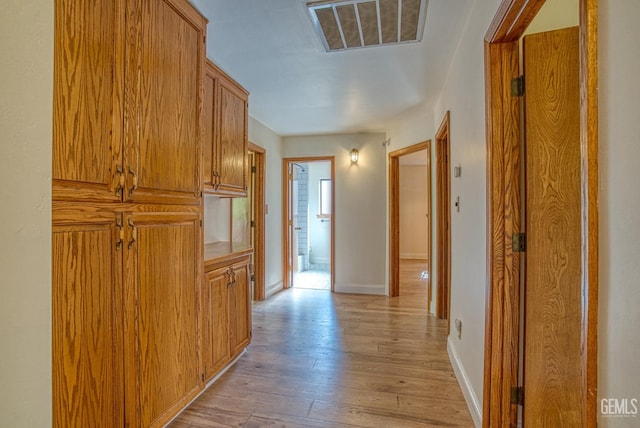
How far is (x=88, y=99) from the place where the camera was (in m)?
1.16

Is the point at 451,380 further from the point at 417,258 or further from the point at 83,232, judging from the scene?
the point at 417,258

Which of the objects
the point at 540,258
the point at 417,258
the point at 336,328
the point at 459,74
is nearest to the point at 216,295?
the point at 336,328

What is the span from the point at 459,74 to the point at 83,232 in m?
2.44

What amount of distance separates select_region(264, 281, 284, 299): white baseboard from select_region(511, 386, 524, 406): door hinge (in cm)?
323

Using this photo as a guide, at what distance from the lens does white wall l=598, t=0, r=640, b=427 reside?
60 centimetres

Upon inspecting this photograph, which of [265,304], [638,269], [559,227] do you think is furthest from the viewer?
[265,304]

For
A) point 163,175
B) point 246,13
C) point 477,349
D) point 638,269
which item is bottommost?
point 477,349

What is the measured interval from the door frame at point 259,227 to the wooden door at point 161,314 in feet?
7.58

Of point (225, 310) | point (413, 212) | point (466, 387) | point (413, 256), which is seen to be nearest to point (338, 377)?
point (466, 387)

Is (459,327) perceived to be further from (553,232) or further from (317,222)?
(317,222)

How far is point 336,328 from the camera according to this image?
10.4ft

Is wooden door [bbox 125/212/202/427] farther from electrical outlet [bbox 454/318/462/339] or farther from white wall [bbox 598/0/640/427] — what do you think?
electrical outlet [bbox 454/318/462/339]

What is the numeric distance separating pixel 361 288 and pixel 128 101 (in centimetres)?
388

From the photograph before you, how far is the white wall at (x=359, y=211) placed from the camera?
14.8ft
